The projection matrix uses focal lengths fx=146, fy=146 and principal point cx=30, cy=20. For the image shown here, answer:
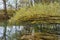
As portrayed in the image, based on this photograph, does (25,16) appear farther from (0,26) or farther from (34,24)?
(0,26)

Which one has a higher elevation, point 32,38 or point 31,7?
point 31,7

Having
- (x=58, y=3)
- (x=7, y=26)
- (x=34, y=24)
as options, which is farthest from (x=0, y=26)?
(x=58, y=3)

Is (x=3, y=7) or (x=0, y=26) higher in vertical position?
(x=3, y=7)

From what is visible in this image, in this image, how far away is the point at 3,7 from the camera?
1.30 meters

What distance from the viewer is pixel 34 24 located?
1.26 meters

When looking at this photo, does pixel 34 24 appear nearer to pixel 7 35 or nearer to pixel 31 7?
pixel 31 7

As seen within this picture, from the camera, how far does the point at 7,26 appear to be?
50.4 inches

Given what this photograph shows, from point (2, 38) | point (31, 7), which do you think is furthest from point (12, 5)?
point (2, 38)

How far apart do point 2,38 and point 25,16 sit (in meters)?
0.29

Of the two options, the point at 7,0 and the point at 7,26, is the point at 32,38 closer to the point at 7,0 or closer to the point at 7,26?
the point at 7,26

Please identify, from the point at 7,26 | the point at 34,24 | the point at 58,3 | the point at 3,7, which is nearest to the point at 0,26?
the point at 7,26

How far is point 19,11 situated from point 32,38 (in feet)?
0.83

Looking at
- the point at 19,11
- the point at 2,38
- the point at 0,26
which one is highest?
the point at 19,11

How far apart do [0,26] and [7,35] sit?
0.10m
